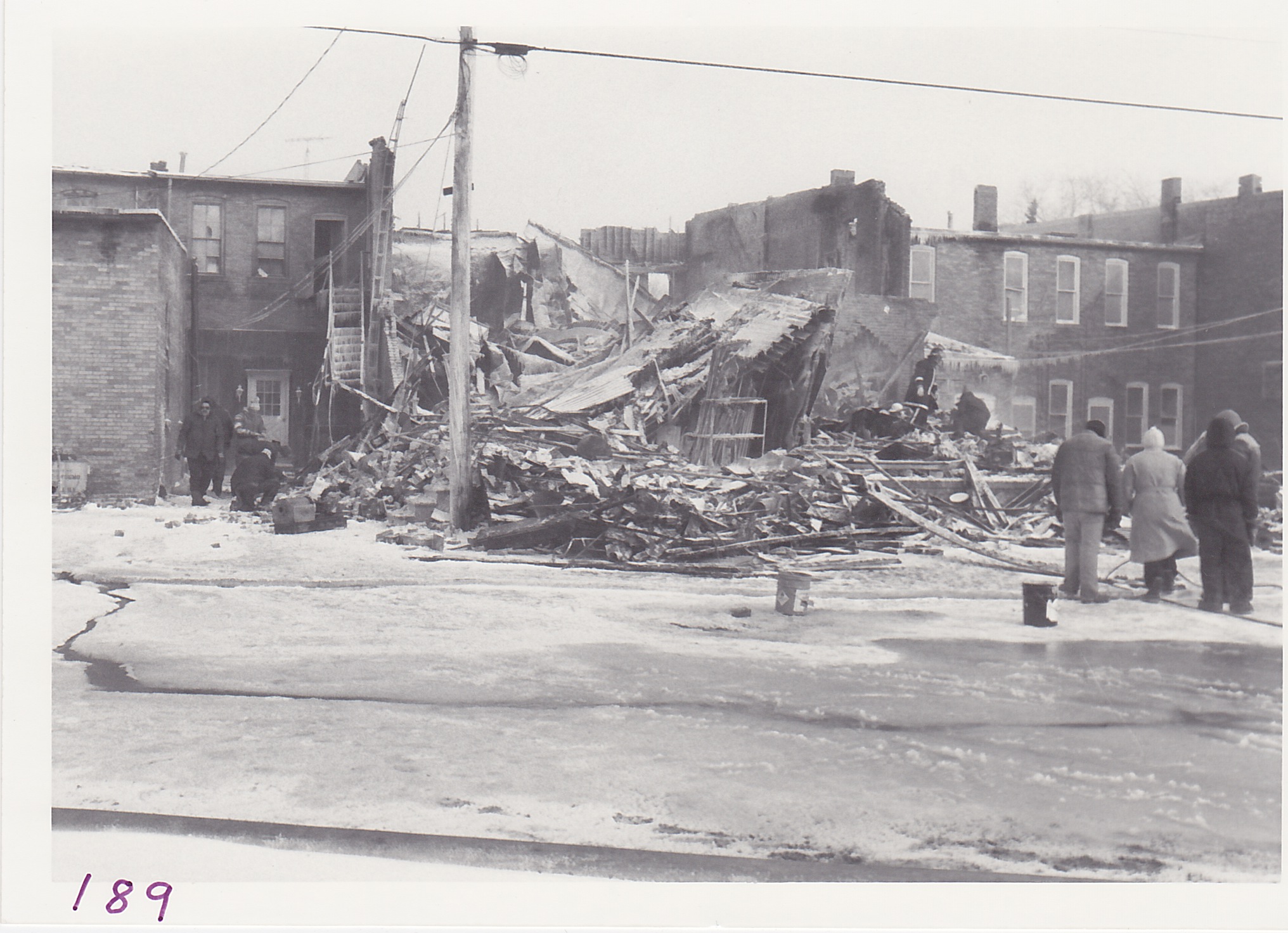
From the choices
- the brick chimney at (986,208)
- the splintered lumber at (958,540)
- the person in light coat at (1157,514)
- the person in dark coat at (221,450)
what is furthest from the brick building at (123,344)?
the person in light coat at (1157,514)

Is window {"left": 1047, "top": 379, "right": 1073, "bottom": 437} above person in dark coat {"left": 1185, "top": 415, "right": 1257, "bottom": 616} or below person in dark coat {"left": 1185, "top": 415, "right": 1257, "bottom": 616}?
above

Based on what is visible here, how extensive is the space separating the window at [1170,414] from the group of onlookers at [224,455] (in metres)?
8.97

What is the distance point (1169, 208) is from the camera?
253 inches

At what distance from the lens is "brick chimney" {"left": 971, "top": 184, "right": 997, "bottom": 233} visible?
6.40 metres

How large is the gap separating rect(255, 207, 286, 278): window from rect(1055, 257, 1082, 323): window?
11310 mm

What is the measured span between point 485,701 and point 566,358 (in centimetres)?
1294

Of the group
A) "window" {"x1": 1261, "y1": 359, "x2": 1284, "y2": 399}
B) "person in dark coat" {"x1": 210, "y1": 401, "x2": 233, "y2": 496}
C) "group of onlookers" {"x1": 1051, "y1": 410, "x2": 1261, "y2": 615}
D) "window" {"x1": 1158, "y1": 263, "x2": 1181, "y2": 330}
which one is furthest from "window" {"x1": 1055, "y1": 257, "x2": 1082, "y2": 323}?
"person in dark coat" {"x1": 210, "y1": 401, "x2": 233, "y2": 496}

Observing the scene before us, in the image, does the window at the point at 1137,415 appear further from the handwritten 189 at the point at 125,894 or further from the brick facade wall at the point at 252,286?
the brick facade wall at the point at 252,286

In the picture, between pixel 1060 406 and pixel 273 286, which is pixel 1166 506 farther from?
pixel 273 286

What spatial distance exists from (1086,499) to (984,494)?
2829 mm

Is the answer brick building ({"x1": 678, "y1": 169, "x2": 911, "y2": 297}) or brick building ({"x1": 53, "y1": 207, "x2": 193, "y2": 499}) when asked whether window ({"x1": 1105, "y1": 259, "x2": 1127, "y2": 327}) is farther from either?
brick building ({"x1": 53, "y1": 207, "x2": 193, "y2": 499})

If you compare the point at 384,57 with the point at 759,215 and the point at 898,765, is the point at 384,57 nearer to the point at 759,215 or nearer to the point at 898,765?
the point at 759,215

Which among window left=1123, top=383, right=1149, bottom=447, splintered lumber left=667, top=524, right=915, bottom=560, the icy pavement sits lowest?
the icy pavement

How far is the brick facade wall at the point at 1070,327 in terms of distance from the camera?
6.88m
